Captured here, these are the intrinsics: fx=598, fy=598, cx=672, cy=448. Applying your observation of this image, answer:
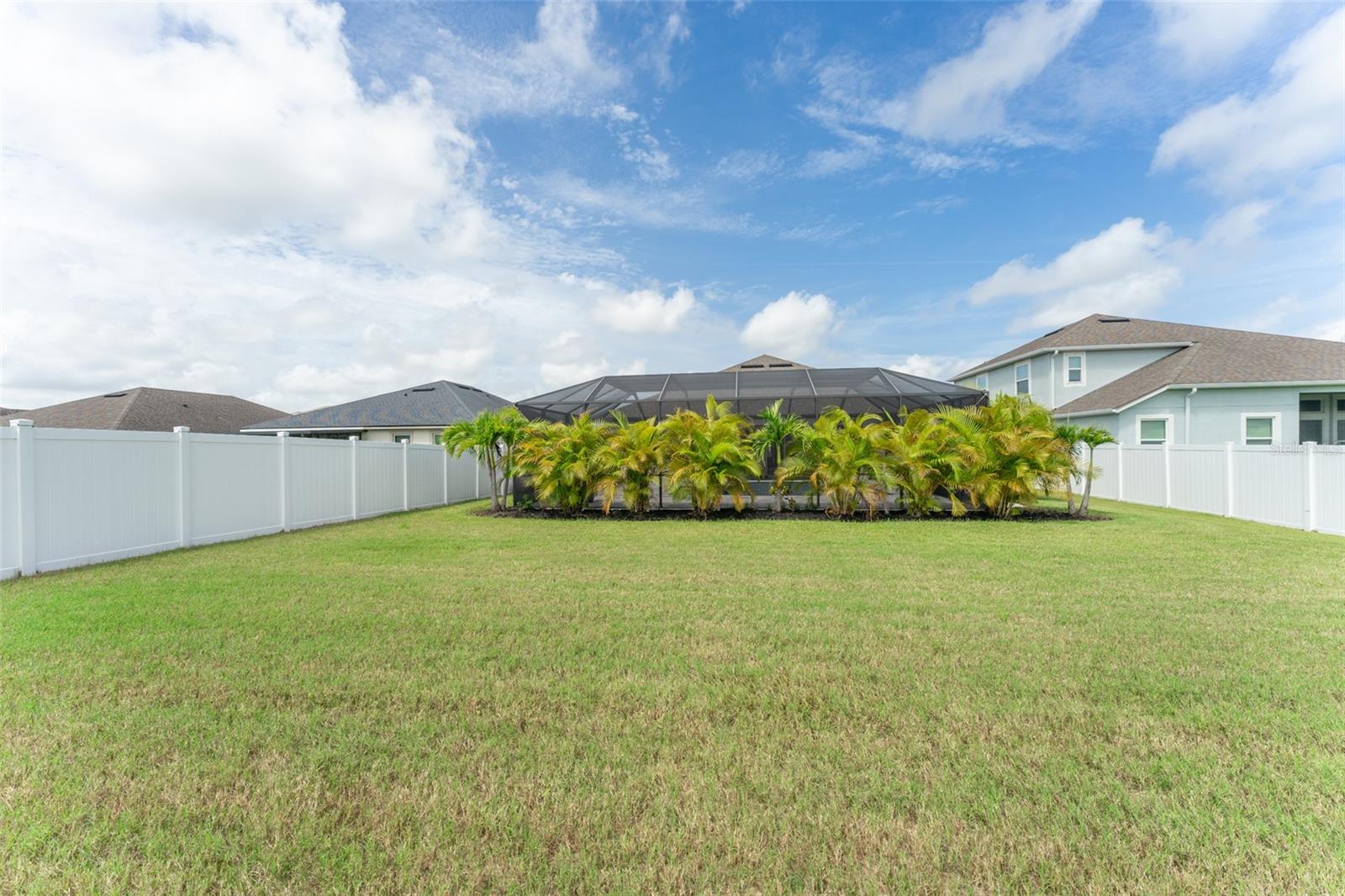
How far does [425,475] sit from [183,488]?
6.97 m

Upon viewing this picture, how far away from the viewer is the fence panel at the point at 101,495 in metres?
6.99

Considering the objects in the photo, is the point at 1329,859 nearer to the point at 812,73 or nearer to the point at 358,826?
the point at 358,826

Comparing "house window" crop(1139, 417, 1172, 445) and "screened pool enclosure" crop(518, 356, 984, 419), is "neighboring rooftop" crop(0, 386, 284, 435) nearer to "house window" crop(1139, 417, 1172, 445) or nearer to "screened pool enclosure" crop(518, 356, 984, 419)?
"screened pool enclosure" crop(518, 356, 984, 419)

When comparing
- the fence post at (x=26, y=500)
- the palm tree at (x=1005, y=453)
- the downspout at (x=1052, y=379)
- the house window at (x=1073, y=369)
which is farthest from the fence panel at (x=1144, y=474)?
the fence post at (x=26, y=500)

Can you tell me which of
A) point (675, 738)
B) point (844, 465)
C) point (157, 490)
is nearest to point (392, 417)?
point (157, 490)

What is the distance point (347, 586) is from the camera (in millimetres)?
6207

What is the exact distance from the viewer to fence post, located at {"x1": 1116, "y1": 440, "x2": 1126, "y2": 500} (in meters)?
16.0

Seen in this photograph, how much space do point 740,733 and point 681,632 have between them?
1.67 meters

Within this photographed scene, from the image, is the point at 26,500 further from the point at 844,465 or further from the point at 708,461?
the point at 844,465

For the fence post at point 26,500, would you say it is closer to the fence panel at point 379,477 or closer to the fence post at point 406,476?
the fence panel at point 379,477

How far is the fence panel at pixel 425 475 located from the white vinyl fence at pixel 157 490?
1.33m

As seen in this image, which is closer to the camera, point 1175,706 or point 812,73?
point 1175,706

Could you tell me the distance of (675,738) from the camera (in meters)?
2.89

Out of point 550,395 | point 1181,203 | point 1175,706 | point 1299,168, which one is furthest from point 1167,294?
point 1175,706
